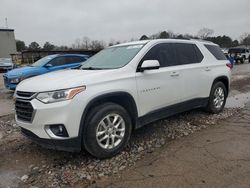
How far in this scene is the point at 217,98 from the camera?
6074mm

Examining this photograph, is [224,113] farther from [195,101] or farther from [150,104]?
[150,104]

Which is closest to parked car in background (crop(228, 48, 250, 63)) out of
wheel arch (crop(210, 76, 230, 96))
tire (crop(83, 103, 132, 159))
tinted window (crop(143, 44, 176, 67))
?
wheel arch (crop(210, 76, 230, 96))

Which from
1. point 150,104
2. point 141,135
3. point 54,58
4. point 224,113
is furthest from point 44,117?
point 54,58

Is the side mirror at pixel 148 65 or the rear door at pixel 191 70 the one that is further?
the rear door at pixel 191 70

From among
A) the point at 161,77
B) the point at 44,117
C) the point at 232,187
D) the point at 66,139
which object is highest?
the point at 161,77

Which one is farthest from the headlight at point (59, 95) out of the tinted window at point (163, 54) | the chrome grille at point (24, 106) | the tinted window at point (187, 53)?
the tinted window at point (187, 53)

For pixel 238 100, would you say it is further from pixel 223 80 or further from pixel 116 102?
pixel 116 102

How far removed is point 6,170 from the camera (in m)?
3.66

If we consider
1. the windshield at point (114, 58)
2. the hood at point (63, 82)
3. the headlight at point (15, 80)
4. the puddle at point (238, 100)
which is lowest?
the puddle at point (238, 100)

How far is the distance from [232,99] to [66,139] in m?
6.59

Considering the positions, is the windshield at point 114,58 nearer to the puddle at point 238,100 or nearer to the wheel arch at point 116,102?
the wheel arch at point 116,102

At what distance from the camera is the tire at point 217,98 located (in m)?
5.85

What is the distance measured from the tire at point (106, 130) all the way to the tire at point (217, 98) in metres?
2.70

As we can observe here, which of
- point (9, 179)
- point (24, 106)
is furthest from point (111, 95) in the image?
point (9, 179)
